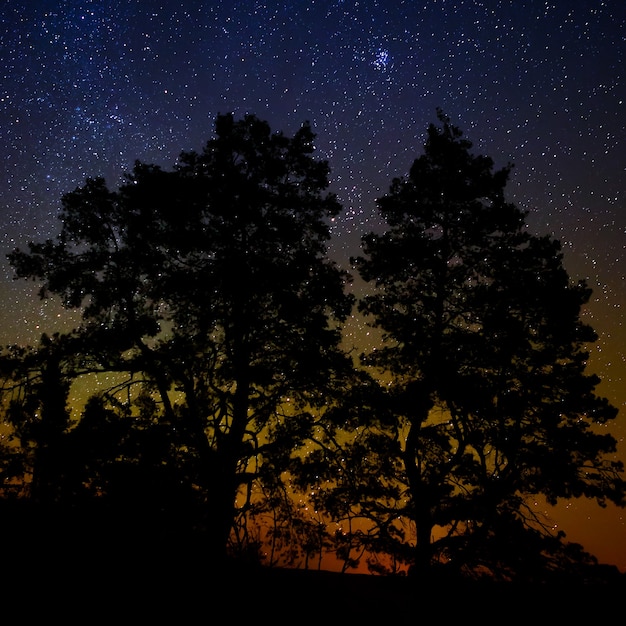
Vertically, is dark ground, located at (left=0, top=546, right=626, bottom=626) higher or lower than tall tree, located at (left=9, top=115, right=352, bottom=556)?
lower

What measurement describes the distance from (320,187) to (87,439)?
841cm

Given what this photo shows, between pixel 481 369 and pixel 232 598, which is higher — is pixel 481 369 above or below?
above

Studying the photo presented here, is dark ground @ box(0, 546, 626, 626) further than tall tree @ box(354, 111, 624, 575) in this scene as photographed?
No

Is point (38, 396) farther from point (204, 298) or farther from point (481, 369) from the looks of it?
point (481, 369)

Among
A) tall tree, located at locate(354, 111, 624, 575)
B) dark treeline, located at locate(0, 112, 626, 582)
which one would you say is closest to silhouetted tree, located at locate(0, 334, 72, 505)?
dark treeline, located at locate(0, 112, 626, 582)

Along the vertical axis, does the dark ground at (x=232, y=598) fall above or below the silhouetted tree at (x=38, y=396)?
below

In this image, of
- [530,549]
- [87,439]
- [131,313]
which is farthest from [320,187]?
[530,549]

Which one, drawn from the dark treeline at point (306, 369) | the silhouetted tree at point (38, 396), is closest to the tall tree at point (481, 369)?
the dark treeline at point (306, 369)

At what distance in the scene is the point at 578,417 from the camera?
474 inches

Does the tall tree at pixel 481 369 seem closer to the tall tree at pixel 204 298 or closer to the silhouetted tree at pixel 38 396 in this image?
the tall tree at pixel 204 298

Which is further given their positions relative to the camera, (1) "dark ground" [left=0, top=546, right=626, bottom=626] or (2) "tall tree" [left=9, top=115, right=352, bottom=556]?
(2) "tall tree" [left=9, top=115, right=352, bottom=556]

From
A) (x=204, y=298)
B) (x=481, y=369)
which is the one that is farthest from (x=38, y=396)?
(x=481, y=369)

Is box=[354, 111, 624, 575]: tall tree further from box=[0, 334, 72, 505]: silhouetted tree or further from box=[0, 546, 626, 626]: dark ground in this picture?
box=[0, 334, 72, 505]: silhouetted tree

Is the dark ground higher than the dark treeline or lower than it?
lower
